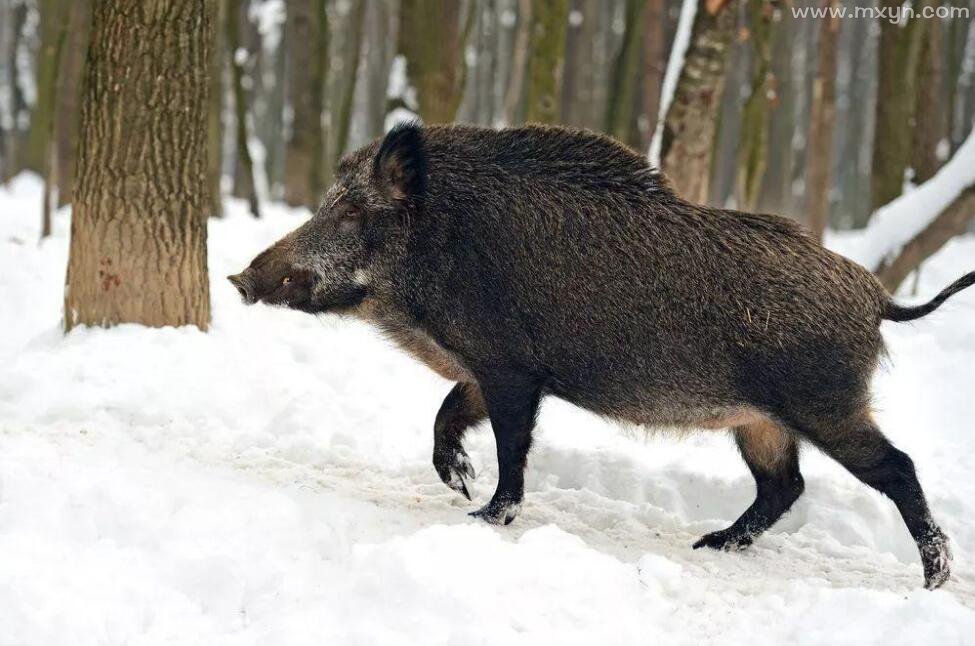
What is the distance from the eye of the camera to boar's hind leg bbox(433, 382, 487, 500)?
530 cm

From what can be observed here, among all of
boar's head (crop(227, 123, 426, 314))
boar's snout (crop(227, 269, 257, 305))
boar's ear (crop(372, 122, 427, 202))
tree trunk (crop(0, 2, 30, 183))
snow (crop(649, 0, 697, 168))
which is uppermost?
snow (crop(649, 0, 697, 168))

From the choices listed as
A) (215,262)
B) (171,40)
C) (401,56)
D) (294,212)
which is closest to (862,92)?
(294,212)

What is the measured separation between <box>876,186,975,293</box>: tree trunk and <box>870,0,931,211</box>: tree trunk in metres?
2.44

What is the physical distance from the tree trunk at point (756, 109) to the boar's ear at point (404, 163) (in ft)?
19.1

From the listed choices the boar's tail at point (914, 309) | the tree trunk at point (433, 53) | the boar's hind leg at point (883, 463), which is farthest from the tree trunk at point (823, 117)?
the boar's hind leg at point (883, 463)

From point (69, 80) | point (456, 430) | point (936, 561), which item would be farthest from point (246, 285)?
point (69, 80)

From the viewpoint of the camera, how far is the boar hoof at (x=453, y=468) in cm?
528

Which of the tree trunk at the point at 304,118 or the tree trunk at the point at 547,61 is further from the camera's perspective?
the tree trunk at the point at 304,118

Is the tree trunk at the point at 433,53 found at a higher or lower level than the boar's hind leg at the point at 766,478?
higher

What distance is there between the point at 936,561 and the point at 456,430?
2188mm

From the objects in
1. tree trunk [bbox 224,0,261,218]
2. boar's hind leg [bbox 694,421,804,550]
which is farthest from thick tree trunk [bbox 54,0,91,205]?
boar's hind leg [bbox 694,421,804,550]

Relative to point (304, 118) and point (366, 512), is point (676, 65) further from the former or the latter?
point (304, 118)

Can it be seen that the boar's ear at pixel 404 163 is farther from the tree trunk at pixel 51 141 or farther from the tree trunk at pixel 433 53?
the tree trunk at pixel 51 141

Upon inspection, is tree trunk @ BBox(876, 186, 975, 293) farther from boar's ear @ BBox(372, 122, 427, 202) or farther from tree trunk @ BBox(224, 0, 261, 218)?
tree trunk @ BBox(224, 0, 261, 218)
